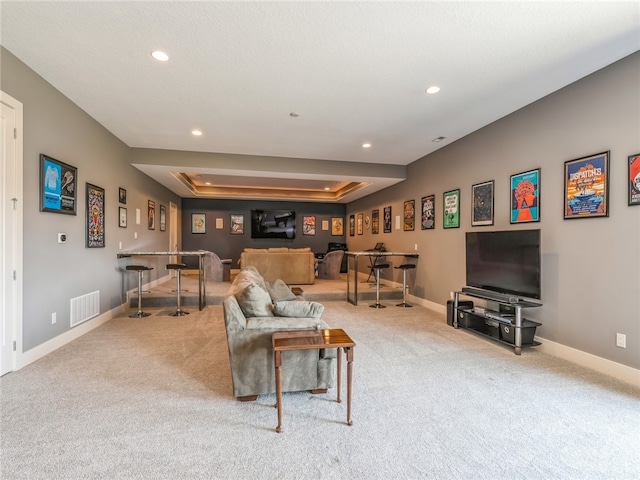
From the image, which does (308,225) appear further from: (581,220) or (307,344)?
(307,344)

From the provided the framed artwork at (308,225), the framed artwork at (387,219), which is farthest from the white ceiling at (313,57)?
the framed artwork at (308,225)

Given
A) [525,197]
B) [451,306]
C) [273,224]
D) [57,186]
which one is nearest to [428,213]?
[451,306]

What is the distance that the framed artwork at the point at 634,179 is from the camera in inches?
105

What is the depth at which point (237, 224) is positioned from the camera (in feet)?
33.9

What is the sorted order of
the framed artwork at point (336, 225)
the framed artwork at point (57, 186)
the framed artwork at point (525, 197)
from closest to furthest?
the framed artwork at point (57, 186), the framed artwork at point (525, 197), the framed artwork at point (336, 225)

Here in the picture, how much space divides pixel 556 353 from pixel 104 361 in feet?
15.6

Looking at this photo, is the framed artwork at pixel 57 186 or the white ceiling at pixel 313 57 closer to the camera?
the white ceiling at pixel 313 57

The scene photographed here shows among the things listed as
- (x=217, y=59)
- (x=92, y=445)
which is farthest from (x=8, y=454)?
(x=217, y=59)

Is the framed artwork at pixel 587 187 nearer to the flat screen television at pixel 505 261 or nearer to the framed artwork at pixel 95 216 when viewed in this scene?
the flat screen television at pixel 505 261

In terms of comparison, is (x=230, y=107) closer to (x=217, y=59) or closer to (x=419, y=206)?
(x=217, y=59)

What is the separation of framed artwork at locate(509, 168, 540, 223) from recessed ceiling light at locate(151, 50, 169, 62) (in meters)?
4.04

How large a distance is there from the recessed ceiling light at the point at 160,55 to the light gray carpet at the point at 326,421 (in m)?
2.83

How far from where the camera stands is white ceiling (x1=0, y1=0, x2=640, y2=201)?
7.17 feet

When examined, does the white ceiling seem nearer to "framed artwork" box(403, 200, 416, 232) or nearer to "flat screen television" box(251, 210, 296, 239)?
"framed artwork" box(403, 200, 416, 232)
